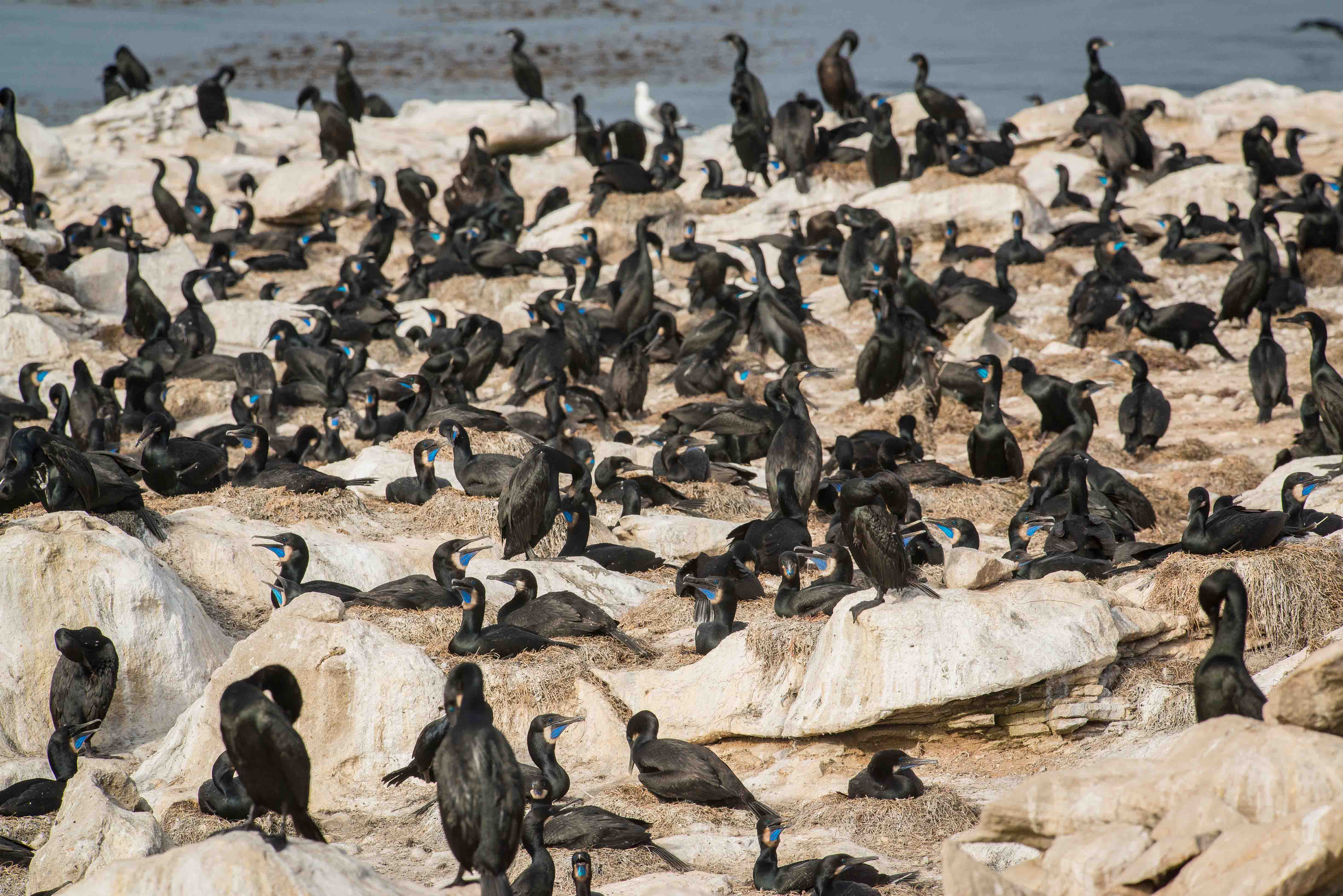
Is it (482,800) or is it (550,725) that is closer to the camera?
(482,800)

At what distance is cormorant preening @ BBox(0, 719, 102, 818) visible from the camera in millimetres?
7832

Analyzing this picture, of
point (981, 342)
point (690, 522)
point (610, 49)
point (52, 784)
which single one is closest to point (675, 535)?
point (690, 522)

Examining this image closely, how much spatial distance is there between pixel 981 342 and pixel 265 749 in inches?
476

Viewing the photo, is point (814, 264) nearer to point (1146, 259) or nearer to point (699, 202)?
point (699, 202)

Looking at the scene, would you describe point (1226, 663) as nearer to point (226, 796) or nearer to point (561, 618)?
point (561, 618)

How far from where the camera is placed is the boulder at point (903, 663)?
775 cm

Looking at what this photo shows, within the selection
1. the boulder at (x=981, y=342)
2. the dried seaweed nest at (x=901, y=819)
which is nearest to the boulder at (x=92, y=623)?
the dried seaweed nest at (x=901, y=819)

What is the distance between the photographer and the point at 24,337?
56.0 ft

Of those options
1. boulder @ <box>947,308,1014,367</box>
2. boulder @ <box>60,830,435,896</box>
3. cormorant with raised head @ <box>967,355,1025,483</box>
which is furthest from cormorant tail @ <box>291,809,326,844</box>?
boulder @ <box>947,308,1014,367</box>

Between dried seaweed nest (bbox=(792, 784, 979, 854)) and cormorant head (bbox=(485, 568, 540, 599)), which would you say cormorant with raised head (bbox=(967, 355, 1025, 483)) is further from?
dried seaweed nest (bbox=(792, 784, 979, 854))

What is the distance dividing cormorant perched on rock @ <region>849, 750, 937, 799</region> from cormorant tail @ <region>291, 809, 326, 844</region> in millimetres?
2751

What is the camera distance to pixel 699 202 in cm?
2262

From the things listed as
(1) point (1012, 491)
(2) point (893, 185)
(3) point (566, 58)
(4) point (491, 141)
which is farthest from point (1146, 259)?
(3) point (566, 58)

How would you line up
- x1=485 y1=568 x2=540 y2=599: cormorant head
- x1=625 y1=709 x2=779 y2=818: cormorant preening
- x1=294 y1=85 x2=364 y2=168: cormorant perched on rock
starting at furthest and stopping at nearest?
1. x1=294 y1=85 x2=364 y2=168: cormorant perched on rock
2. x1=485 y1=568 x2=540 y2=599: cormorant head
3. x1=625 y1=709 x2=779 y2=818: cormorant preening
